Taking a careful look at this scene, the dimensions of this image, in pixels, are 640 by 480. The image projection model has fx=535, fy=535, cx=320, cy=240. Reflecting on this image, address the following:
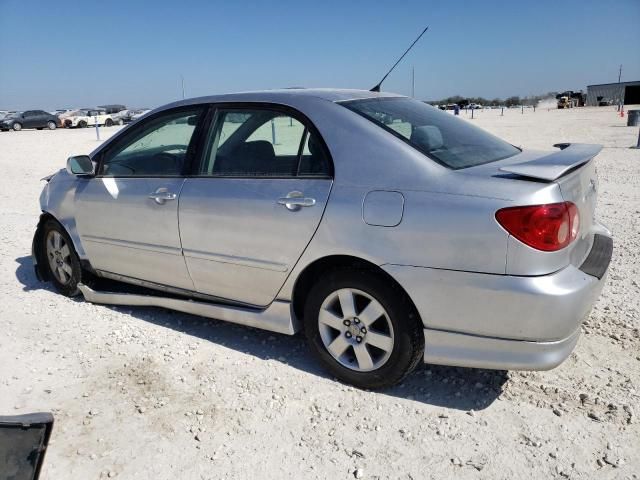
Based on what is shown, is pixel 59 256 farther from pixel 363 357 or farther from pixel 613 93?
pixel 613 93

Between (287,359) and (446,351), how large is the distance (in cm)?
115

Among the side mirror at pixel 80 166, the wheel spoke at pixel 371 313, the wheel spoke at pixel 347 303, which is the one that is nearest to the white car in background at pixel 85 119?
the side mirror at pixel 80 166

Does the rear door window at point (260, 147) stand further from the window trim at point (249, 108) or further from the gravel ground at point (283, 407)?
the gravel ground at point (283, 407)

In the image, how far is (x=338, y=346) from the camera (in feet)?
10.1

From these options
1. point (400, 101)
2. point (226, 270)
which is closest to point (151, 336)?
point (226, 270)

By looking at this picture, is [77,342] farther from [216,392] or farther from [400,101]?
[400,101]

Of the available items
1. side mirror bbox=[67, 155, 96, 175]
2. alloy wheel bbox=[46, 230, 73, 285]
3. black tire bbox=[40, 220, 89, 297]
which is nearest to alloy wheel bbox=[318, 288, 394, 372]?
side mirror bbox=[67, 155, 96, 175]

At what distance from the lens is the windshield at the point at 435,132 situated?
2.91 metres

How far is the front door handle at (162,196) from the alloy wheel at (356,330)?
1.32m

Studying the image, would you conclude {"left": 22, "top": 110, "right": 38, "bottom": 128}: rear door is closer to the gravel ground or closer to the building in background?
the gravel ground

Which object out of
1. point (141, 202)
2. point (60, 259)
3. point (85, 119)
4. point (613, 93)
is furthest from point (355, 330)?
point (613, 93)

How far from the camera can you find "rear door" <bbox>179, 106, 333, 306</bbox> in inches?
120

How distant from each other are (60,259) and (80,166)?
0.98 metres

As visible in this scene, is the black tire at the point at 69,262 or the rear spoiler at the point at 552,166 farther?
the black tire at the point at 69,262
